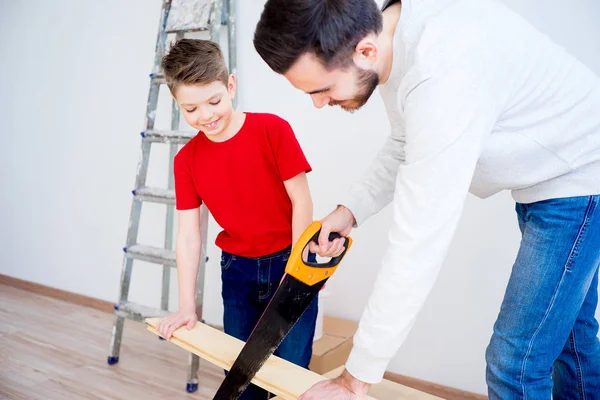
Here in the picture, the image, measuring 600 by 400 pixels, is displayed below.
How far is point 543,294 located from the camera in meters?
1.01

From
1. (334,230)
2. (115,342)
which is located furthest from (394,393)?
(115,342)

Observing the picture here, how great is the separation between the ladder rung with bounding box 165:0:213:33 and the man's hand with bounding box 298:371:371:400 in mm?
1801

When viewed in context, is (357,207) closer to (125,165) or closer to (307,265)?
(307,265)

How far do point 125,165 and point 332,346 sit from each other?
1701 mm

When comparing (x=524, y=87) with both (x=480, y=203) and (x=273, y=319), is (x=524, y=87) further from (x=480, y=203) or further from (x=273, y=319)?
(x=480, y=203)

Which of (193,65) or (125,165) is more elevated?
(193,65)

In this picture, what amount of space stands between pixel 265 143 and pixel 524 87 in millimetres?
750

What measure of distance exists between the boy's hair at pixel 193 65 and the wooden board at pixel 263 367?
0.69 meters

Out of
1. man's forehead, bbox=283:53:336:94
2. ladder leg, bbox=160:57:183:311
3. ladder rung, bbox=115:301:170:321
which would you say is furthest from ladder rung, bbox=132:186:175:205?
man's forehead, bbox=283:53:336:94

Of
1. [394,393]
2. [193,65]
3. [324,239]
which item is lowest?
[394,393]

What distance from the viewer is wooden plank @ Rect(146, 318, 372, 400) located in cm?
116

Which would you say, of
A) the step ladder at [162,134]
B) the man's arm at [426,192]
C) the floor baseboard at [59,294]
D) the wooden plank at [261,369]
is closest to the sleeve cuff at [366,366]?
the man's arm at [426,192]

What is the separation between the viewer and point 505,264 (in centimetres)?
193

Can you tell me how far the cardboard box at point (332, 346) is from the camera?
1.98 metres
